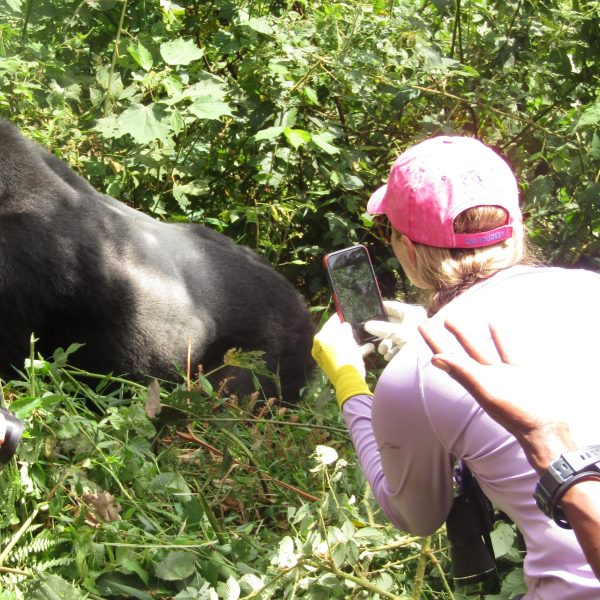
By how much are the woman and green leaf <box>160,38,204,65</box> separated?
214cm

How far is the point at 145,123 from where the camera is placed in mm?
3496

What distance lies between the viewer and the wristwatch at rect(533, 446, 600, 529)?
3.17ft

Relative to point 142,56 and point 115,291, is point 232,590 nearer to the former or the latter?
point 115,291

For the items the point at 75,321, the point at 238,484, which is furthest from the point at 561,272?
the point at 75,321

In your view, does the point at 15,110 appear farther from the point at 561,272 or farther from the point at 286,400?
the point at 561,272

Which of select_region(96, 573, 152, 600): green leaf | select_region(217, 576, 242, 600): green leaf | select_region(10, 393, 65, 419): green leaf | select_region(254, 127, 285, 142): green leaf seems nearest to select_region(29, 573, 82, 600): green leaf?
select_region(96, 573, 152, 600): green leaf

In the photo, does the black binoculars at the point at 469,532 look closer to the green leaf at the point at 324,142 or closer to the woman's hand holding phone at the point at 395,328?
the woman's hand holding phone at the point at 395,328

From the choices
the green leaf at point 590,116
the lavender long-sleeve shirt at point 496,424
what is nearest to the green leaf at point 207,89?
the green leaf at point 590,116

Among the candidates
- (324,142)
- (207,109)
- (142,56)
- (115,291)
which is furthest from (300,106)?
(115,291)

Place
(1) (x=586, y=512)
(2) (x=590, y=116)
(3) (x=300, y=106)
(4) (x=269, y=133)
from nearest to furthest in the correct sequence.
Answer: (1) (x=586, y=512) → (2) (x=590, y=116) → (4) (x=269, y=133) → (3) (x=300, y=106)

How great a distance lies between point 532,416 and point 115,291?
7.18 ft

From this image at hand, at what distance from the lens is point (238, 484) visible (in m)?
2.32

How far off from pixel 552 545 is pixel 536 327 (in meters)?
0.30

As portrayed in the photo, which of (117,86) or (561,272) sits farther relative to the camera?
(117,86)
